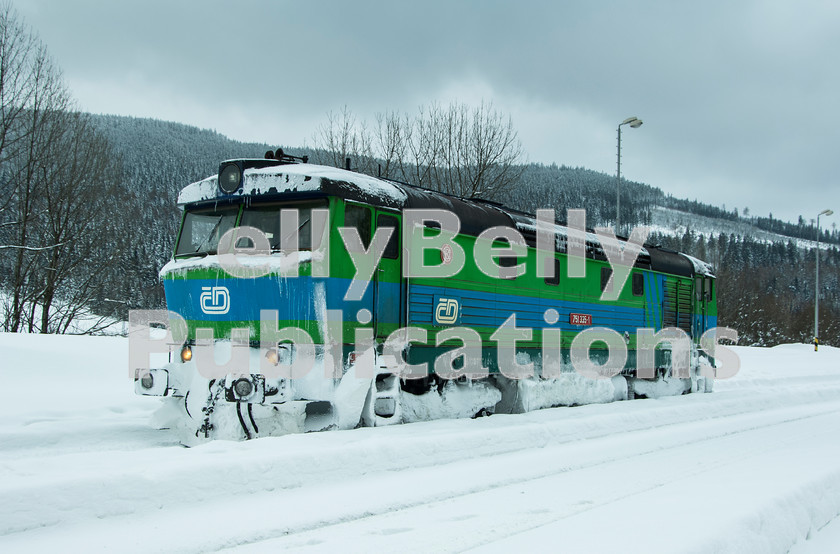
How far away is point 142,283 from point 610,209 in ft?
344

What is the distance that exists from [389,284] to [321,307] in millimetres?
1189

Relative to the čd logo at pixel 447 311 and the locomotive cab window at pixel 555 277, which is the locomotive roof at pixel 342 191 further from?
the locomotive cab window at pixel 555 277

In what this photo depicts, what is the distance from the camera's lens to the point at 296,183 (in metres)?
8.16

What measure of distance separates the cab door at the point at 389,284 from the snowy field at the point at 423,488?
4.48 feet

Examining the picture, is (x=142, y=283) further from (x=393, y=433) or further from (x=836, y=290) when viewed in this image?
(x=836, y=290)

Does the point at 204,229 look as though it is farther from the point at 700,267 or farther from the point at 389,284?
the point at 700,267

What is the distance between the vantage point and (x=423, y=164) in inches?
1123

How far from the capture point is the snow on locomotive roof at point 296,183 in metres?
8.13

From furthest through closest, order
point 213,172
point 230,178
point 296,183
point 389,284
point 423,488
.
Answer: point 213,172 < point 389,284 < point 230,178 < point 296,183 < point 423,488

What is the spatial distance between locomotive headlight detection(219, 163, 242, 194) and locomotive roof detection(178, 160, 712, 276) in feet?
0.22

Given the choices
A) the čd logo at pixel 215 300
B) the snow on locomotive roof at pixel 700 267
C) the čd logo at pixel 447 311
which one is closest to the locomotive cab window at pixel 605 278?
the snow on locomotive roof at pixel 700 267

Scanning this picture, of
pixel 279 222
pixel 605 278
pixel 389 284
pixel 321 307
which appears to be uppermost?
pixel 279 222

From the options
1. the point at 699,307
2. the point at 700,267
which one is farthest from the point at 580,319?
the point at 700,267

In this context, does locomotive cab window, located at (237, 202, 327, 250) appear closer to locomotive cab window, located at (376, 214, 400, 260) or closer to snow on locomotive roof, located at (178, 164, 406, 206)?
snow on locomotive roof, located at (178, 164, 406, 206)
